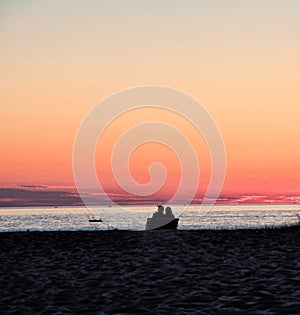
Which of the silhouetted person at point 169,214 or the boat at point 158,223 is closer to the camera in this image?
the boat at point 158,223

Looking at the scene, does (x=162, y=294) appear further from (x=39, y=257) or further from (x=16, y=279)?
(x=39, y=257)

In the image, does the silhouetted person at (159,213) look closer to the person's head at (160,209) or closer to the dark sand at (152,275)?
the person's head at (160,209)

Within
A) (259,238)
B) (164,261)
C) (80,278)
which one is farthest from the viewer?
(259,238)

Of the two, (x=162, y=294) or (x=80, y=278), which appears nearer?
(x=162, y=294)

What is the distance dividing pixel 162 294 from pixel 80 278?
4.91 m

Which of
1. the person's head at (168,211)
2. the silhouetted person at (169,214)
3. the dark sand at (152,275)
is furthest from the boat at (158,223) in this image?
the dark sand at (152,275)

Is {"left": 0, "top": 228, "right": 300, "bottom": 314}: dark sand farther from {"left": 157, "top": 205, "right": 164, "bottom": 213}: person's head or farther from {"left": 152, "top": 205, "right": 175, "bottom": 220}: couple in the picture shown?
{"left": 157, "top": 205, "right": 164, "bottom": 213}: person's head

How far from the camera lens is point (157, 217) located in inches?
2344

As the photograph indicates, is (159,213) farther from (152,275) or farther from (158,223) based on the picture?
(152,275)

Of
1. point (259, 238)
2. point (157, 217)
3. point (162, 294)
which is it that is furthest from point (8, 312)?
point (157, 217)

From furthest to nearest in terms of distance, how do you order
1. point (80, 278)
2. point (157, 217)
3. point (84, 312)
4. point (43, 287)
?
point (157, 217) < point (80, 278) < point (43, 287) < point (84, 312)

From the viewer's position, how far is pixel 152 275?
21.9 m

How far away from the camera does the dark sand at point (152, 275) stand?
16.6 metres

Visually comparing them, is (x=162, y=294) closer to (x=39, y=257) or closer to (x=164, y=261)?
(x=164, y=261)
